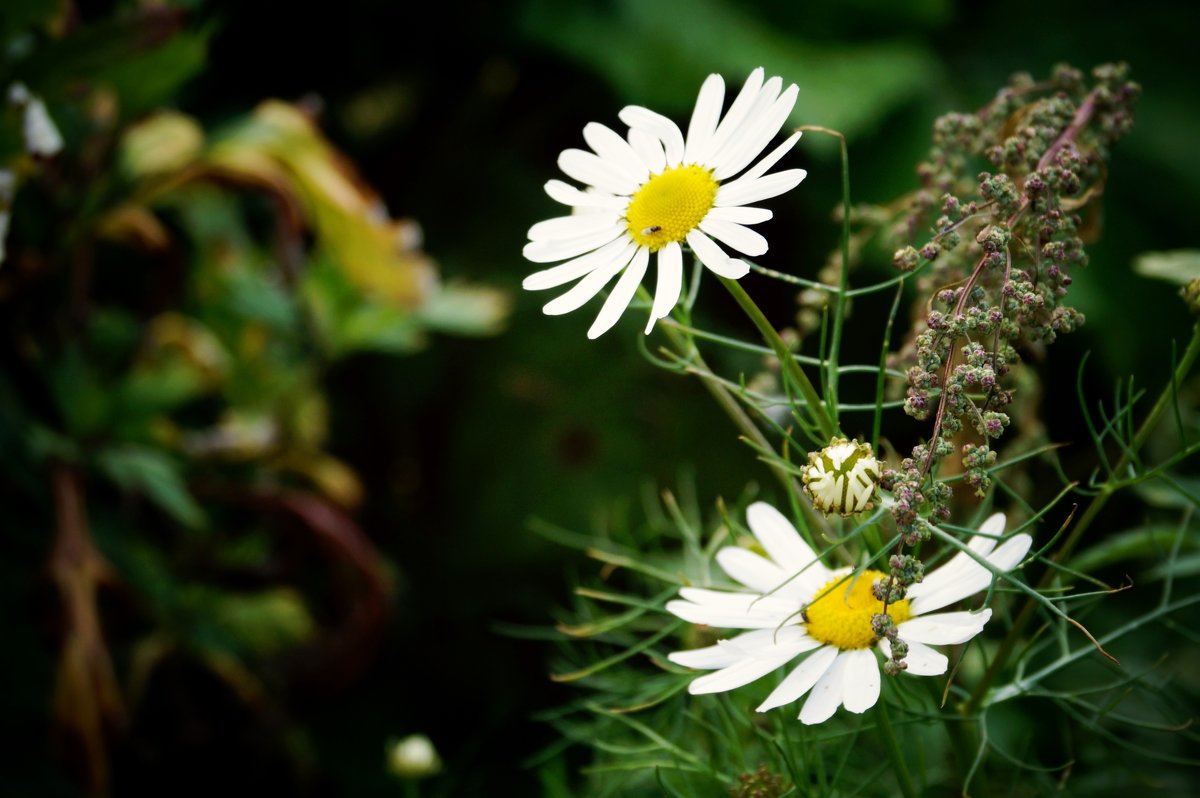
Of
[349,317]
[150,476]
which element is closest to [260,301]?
[349,317]

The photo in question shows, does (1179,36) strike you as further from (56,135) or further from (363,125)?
(56,135)

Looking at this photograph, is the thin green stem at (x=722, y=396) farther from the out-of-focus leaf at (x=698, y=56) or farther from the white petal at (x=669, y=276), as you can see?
the out-of-focus leaf at (x=698, y=56)

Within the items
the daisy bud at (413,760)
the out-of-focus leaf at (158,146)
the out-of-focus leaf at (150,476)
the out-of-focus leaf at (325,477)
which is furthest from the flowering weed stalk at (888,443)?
the out-of-focus leaf at (158,146)

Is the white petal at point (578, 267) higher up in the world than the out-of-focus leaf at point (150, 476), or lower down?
higher up

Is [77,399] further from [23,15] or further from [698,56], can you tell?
[698,56]

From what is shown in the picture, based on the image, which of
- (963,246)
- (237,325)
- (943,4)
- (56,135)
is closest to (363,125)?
(237,325)

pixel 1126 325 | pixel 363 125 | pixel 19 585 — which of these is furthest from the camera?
pixel 363 125

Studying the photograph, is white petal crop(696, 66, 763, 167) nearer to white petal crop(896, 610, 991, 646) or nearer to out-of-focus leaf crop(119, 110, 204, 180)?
white petal crop(896, 610, 991, 646)
